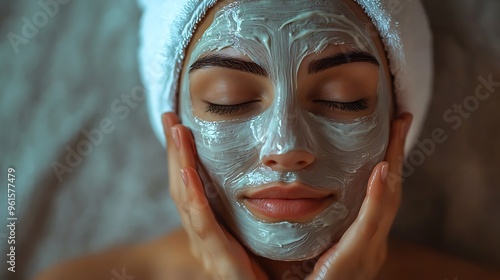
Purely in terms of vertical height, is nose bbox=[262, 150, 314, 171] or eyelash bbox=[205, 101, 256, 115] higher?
eyelash bbox=[205, 101, 256, 115]

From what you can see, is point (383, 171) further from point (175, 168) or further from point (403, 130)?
point (175, 168)

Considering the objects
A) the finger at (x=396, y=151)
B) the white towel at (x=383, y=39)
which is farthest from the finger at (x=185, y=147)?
the finger at (x=396, y=151)

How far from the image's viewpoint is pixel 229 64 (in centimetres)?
90

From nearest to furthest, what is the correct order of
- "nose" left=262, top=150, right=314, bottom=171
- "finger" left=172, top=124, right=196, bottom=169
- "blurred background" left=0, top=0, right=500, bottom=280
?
1. "nose" left=262, top=150, right=314, bottom=171
2. "finger" left=172, top=124, right=196, bottom=169
3. "blurred background" left=0, top=0, right=500, bottom=280

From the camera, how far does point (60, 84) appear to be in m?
1.36

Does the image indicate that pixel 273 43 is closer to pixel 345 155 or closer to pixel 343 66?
pixel 343 66

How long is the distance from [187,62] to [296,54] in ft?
0.73

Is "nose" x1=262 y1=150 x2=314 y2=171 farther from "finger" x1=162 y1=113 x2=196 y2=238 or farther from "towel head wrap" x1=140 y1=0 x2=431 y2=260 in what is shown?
"finger" x1=162 y1=113 x2=196 y2=238

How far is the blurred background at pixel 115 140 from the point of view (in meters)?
1.27

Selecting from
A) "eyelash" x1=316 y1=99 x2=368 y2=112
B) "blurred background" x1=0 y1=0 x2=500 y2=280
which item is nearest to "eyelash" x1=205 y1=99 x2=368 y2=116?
"eyelash" x1=316 y1=99 x2=368 y2=112

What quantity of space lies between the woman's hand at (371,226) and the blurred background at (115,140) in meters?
0.30

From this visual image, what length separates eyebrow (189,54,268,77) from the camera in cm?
89

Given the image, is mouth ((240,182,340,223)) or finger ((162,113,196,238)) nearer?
mouth ((240,182,340,223))

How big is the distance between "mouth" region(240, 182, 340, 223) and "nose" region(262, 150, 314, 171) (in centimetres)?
3
